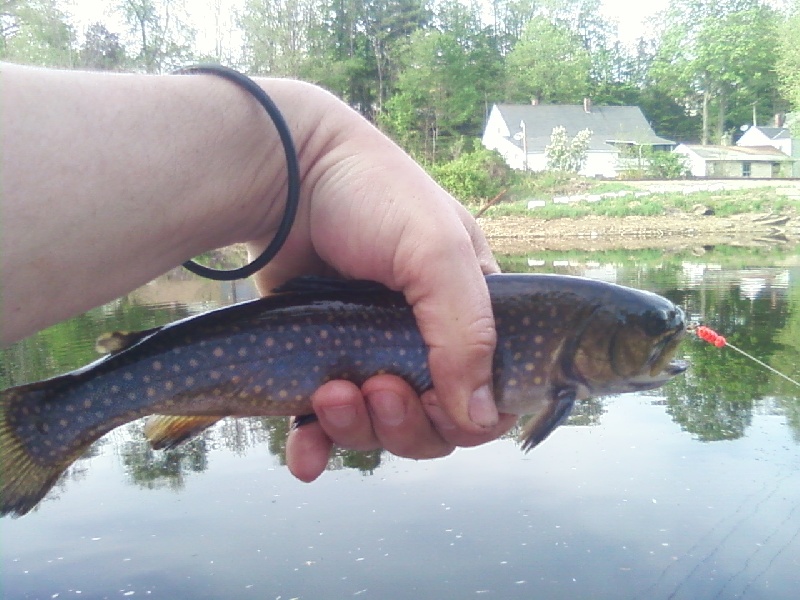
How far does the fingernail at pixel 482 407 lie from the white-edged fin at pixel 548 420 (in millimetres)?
→ 156

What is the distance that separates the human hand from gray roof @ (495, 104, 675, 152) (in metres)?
60.6

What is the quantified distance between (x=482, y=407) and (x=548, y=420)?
0.87ft

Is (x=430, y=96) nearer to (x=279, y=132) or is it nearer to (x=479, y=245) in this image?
(x=479, y=245)

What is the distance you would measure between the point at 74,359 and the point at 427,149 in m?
42.8

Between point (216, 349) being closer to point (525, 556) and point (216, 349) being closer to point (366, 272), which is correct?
point (366, 272)

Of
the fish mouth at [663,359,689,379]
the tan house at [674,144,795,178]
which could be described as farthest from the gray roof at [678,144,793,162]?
the fish mouth at [663,359,689,379]

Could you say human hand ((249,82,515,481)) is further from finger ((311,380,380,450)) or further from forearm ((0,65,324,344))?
forearm ((0,65,324,344))

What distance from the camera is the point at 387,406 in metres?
2.87

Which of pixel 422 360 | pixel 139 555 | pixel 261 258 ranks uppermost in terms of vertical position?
pixel 261 258

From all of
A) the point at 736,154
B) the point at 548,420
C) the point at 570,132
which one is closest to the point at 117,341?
the point at 548,420

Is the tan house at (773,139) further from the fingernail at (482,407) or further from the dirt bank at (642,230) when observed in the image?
the fingernail at (482,407)

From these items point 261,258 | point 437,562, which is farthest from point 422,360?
point 437,562

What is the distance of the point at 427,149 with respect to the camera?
5128 centimetres

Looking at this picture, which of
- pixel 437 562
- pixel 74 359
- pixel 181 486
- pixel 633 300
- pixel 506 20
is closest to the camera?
pixel 633 300
